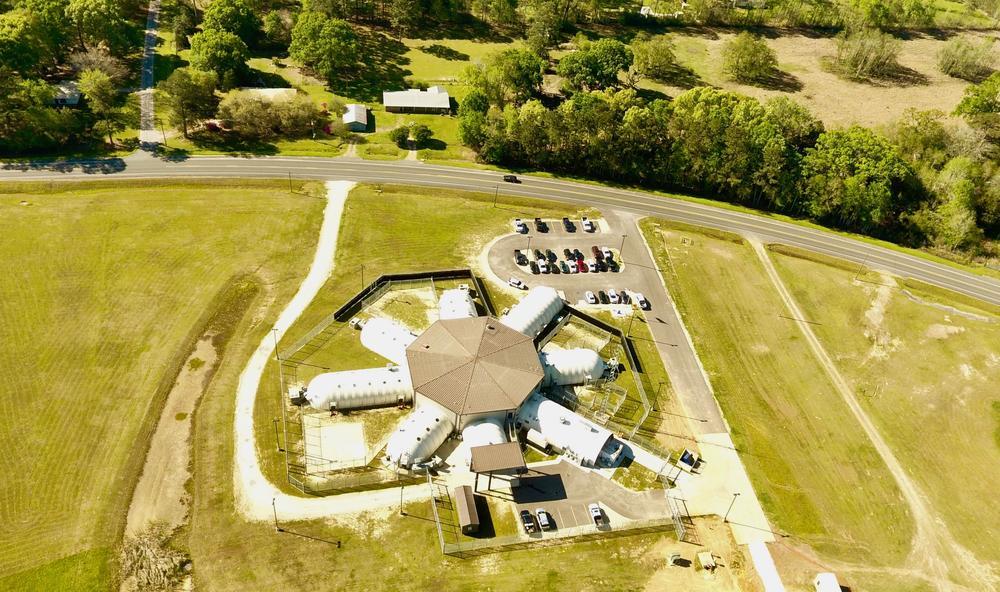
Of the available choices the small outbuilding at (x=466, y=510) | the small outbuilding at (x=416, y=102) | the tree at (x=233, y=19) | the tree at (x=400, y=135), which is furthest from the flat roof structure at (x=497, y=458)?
the tree at (x=233, y=19)

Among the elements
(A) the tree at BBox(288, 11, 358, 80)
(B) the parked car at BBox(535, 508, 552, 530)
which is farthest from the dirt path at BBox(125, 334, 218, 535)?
(A) the tree at BBox(288, 11, 358, 80)

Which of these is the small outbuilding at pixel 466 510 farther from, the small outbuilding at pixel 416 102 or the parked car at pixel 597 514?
the small outbuilding at pixel 416 102

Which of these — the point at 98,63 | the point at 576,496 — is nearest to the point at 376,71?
the point at 98,63

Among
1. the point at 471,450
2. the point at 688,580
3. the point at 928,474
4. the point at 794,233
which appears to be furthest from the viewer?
the point at 794,233

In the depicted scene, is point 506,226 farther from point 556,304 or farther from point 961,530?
point 961,530

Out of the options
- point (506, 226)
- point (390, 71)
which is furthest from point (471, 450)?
point (390, 71)

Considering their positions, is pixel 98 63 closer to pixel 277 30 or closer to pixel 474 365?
pixel 277 30

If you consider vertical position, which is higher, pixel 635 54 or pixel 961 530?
pixel 635 54
